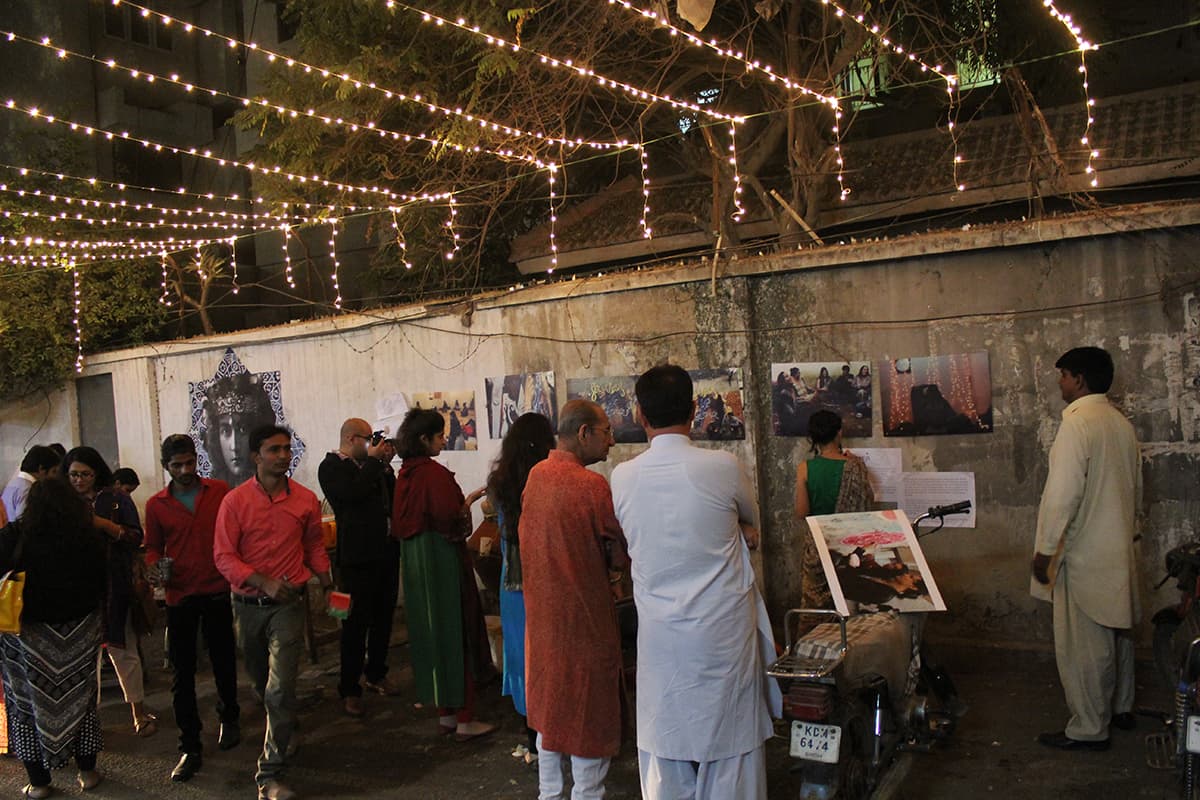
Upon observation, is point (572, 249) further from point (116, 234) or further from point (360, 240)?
point (116, 234)

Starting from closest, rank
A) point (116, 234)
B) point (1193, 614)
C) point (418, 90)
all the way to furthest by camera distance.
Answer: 1. point (1193, 614)
2. point (418, 90)
3. point (116, 234)

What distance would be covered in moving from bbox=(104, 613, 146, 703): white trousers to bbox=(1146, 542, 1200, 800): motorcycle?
593cm

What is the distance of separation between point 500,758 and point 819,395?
3.27 metres

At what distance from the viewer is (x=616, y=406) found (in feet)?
25.0

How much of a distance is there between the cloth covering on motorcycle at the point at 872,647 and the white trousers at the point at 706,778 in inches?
28.3

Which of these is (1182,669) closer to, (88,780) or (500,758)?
(500,758)

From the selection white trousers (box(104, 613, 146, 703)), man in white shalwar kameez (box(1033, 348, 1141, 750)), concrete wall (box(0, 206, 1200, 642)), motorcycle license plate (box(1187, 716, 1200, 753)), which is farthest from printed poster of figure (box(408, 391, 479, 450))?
motorcycle license plate (box(1187, 716, 1200, 753))

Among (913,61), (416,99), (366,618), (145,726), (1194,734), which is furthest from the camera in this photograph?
(913,61)

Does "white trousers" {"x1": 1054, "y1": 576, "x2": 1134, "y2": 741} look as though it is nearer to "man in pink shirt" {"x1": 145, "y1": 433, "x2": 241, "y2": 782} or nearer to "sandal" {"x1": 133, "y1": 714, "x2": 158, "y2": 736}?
"man in pink shirt" {"x1": 145, "y1": 433, "x2": 241, "y2": 782}

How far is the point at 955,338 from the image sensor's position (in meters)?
6.24

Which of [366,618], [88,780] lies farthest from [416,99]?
[88,780]

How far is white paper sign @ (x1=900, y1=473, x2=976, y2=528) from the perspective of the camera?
621 centimetres

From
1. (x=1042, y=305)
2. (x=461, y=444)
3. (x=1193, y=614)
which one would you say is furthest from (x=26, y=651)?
(x=1042, y=305)

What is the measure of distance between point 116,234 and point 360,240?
3813 mm
